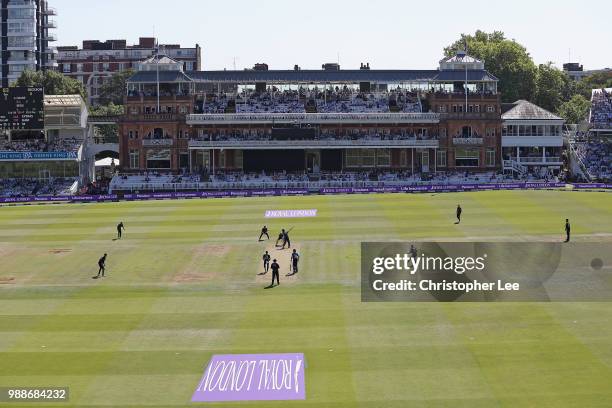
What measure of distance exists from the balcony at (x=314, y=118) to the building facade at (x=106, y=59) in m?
73.0

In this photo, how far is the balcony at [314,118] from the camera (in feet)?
357

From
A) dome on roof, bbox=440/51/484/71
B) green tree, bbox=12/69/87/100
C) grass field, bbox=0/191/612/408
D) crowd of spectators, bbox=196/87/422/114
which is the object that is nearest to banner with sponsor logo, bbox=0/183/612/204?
crowd of spectators, bbox=196/87/422/114

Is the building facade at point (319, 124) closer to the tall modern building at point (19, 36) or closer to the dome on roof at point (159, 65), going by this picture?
the dome on roof at point (159, 65)

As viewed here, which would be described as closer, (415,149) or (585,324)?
(585,324)

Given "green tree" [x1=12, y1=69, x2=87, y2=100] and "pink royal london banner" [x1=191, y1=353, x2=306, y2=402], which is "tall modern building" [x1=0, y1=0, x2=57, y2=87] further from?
"pink royal london banner" [x1=191, y1=353, x2=306, y2=402]

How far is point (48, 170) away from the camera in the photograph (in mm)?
105625

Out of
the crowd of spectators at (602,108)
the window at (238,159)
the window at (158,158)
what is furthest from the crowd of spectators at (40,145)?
the crowd of spectators at (602,108)

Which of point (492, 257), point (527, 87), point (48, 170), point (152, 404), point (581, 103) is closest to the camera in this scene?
point (152, 404)

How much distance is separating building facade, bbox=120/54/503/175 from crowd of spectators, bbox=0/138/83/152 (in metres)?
5.69

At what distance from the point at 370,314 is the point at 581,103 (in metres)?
124

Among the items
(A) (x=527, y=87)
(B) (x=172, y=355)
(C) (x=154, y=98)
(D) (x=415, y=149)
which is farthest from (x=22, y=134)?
(B) (x=172, y=355)

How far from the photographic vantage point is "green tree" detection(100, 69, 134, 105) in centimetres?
16850

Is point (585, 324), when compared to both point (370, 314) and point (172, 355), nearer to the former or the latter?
point (370, 314)

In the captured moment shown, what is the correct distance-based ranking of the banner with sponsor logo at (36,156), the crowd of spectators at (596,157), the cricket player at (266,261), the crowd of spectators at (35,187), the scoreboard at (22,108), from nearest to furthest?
1. the cricket player at (266,261)
2. the crowd of spectators at (35,187)
3. the crowd of spectators at (596,157)
4. the banner with sponsor logo at (36,156)
5. the scoreboard at (22,108)
